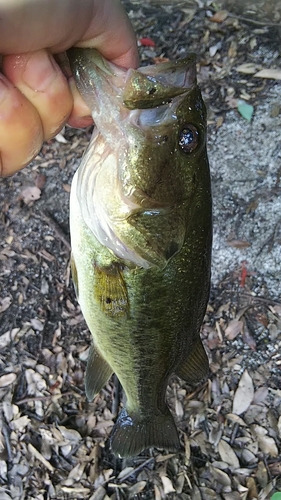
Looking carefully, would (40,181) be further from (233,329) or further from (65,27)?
(65,27)

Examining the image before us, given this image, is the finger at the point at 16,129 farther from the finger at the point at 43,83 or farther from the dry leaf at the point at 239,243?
the dry leaf at the point at 239,243

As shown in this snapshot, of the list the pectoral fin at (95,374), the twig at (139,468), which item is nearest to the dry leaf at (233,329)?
the twig at (139,468)

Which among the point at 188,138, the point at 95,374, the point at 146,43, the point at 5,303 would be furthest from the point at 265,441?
the point at 146,43

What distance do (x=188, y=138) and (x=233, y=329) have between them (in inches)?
80.1

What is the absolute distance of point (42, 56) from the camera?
1.27 m

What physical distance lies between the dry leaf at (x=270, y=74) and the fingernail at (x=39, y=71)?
299cm

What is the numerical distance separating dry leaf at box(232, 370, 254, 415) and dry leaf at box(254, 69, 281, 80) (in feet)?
7.58

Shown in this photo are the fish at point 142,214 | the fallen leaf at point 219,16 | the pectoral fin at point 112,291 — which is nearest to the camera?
the fish at point 142,214

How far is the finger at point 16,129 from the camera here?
124cm

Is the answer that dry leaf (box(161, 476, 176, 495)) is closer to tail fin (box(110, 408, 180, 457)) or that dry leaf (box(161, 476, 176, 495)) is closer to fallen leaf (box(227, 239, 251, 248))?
tail fin (box(110, 408, 180, 457))

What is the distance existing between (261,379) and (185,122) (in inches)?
85.6

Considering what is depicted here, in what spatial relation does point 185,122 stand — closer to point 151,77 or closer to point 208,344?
point 151,77

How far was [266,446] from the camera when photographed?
2.91 m

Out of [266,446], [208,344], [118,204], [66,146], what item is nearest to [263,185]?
[208,344]
